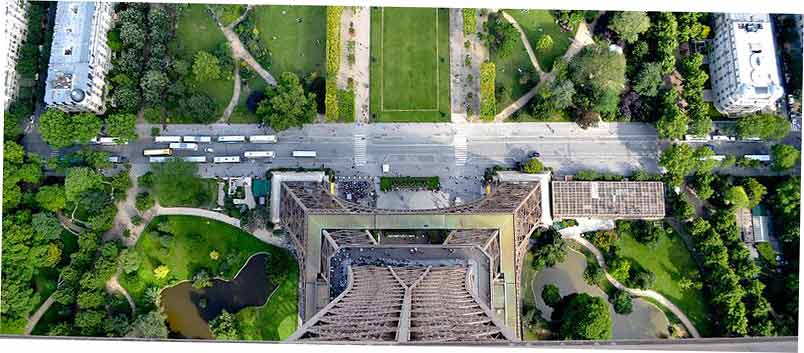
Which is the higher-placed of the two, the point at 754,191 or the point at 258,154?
the point at 258,154

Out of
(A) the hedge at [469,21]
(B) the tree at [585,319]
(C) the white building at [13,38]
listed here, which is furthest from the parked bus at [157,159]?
(B) the tree at [585,319]

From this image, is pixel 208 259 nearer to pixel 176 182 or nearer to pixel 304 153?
pixel 176 182

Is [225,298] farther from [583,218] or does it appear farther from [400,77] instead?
[583,218]

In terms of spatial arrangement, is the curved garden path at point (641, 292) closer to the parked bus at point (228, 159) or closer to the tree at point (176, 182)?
the parked bus at point (228, 159)

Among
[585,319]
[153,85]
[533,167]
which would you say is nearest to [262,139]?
[153,85]

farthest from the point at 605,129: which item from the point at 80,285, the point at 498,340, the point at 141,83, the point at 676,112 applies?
the point at 80,285

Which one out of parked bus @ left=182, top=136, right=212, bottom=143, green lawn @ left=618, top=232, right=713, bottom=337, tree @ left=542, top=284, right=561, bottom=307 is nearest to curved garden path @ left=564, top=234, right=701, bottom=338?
green lawn @ left=618, top=232, right=713, bottom=337

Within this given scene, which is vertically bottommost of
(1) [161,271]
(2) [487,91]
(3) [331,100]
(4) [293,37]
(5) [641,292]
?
(5) [641,292]

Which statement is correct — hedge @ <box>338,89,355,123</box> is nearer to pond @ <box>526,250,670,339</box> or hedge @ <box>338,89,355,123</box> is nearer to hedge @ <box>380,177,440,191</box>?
hedge @ <box>380,177,440,191</box>
